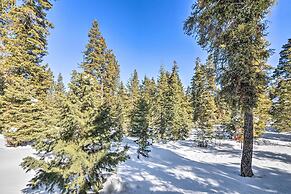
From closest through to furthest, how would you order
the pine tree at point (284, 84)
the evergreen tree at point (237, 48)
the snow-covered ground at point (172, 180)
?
the snow-covered ground at point (172, 180) → the evergreen tree at point (237, 48) → the pine tree at point (284, 84)

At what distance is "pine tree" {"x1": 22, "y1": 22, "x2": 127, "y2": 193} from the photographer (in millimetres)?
6012

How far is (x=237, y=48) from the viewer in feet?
33.4

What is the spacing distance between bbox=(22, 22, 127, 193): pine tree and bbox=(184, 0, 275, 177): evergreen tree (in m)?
7.00

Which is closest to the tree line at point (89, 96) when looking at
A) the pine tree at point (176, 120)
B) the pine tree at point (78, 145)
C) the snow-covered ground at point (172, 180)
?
the pine tree at point (78, 145)

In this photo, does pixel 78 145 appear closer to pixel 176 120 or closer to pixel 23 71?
pixel 23 71

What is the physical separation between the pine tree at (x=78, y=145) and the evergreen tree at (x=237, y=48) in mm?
6999

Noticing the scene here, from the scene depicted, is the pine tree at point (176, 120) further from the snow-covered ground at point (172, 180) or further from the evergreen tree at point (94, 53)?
the snow-covered ground at point (172, 180)

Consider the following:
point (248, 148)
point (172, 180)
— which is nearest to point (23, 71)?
point (172, 180)

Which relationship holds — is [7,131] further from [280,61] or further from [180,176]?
[280,61]

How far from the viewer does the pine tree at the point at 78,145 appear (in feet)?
19.7

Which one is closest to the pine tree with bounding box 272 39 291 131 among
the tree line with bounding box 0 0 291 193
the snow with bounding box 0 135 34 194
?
the tree line with bounding box 0 0 291 193

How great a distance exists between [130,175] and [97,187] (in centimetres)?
405

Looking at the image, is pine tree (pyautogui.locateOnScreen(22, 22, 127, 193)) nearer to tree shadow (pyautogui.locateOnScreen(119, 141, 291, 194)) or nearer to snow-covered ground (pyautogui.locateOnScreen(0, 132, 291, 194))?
snow-covered ground (pyautogui.locateOnScreen(0, 132, 291, 194))

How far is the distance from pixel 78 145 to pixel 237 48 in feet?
28.1
